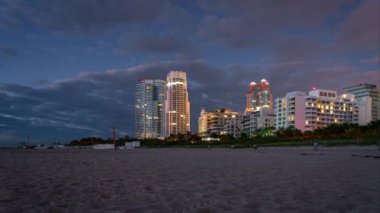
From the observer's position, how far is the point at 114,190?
1459cm

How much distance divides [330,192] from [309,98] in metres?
197

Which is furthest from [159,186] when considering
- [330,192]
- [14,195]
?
[330,192]

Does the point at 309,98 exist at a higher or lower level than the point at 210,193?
higher

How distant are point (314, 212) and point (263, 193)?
376 centimetres

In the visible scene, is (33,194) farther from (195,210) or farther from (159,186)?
(195,210)

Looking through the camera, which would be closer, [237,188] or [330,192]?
[330,192]

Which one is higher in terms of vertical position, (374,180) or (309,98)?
(309,98)

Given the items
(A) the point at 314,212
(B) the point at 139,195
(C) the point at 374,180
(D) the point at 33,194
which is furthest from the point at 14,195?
(C) the point at 374,180

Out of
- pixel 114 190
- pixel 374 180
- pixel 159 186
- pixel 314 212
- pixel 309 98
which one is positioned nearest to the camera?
pixel 314 212

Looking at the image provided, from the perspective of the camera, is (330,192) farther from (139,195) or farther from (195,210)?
(139,195)

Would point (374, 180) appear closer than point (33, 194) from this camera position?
No

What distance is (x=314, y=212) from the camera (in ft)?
31.7

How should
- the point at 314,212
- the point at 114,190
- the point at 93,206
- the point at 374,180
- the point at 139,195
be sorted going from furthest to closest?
the point at 374,180 → the point at 114,190 → the point at 139,195 → the point at 93,206 → the point at 314,212

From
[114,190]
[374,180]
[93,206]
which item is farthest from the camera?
[374,180]
